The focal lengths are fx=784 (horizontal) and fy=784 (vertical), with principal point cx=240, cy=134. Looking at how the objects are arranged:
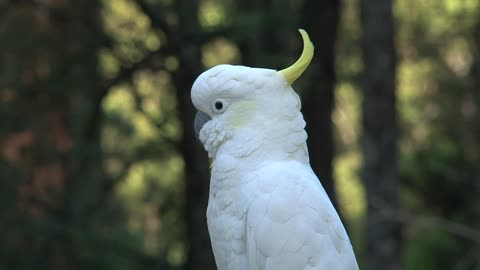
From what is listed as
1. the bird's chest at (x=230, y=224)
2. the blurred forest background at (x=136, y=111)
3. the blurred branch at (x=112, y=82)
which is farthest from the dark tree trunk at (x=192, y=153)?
the bird's chest at (x=230, y=224)

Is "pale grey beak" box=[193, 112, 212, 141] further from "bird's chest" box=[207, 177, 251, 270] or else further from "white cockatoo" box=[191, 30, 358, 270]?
"bird's chest" box=[207, 177, 251, 270]

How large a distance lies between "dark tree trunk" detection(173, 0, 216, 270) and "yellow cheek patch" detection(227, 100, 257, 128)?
247cm

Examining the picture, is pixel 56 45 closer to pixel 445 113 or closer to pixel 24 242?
pixel 24 242

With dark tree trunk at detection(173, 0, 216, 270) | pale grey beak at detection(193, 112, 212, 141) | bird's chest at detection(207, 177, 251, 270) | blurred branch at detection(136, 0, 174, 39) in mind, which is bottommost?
dark tree trunk at detection(173, 0, 216, 270)

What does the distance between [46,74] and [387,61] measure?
82.7 inches

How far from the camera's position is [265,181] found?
2.12 m

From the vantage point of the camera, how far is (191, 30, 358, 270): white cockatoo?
2139mm

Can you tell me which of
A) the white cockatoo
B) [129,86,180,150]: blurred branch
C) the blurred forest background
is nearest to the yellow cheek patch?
the white cockatoo

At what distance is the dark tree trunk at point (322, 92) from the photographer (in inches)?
223

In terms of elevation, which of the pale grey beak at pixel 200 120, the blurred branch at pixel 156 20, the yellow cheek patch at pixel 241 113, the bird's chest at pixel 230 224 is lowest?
the blurred branch at pixel 156 20

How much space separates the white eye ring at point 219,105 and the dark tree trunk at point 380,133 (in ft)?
9.09

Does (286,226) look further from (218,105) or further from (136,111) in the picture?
(136,111)

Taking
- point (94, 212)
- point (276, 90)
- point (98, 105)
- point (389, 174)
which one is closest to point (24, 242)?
A: point (94, 212)

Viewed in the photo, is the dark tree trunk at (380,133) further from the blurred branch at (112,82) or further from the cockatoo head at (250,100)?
the cockatoo head at (250,100)
